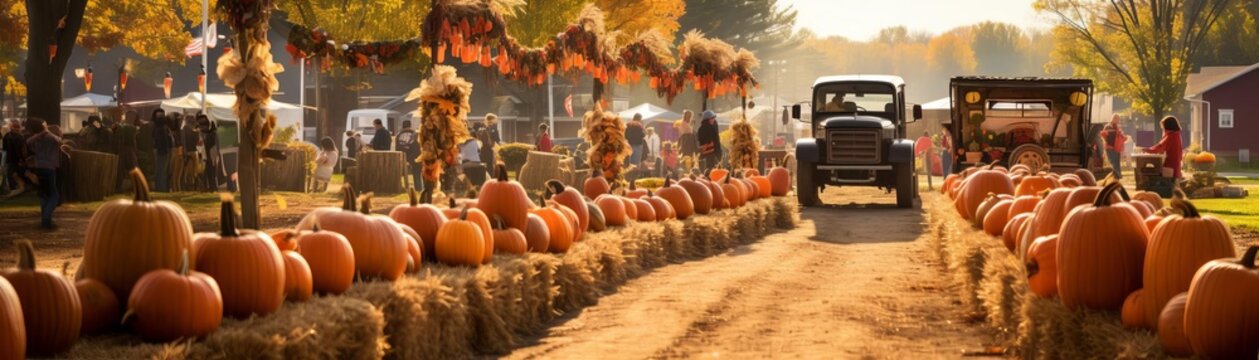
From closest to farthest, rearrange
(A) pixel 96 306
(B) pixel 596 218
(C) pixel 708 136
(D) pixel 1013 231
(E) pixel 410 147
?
(A) pixel 96 306, (D) pixel 1013 231, (B) pixel 596 218, (C) pixel 708 136, (E) pixel 410 147

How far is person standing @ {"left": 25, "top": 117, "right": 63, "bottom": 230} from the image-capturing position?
2283 cm

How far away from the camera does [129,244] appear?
7.84m

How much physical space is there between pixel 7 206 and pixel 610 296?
18601mm

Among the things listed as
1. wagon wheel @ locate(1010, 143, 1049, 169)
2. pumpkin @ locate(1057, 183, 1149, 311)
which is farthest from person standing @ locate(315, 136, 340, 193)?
pumpkin @ locate(1057, 183, 1149, 311)

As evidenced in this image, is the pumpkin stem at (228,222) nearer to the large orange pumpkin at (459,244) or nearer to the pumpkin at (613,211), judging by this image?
the large orange pumpkin at (459,244)

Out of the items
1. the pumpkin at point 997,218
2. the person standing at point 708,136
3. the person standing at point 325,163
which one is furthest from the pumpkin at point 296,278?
the person standing at point 325,163

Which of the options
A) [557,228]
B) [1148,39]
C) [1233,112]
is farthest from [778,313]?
[1233,112]

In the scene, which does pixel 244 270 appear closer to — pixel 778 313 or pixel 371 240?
pixel 371 240

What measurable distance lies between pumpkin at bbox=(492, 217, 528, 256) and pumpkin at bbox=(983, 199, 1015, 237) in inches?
153

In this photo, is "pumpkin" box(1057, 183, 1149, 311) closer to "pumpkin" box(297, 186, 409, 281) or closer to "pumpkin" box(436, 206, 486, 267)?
"pumpkin" box(297, 186, 409, 281)

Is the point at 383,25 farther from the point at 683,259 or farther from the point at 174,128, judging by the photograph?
the point at 683,259

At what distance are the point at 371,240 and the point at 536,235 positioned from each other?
3.23 metres

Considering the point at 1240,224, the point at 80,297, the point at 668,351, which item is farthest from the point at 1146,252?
the point at 1240,224

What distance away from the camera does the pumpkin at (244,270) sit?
8148 mm
